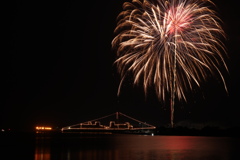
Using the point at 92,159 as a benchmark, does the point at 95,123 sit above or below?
above

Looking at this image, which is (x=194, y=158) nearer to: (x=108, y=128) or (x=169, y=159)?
(x=169, y=159)

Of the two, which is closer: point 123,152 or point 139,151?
point 123,152

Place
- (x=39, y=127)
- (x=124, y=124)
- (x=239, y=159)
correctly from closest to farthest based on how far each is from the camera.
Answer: (x=239, y=159) → (x=124, y=124) → (x=39, y=127)

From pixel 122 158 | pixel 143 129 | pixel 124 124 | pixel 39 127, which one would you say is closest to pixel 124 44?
pixel 122 158

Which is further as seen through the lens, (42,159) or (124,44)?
(124,44)

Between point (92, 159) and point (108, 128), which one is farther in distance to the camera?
point (108, 128)

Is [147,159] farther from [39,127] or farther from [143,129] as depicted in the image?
[39,127]

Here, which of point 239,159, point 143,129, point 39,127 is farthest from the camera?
point 39,127

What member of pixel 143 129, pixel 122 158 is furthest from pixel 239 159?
pixel 143 129

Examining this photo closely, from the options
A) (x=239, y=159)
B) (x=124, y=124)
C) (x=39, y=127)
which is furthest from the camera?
(x=39, y=127)
